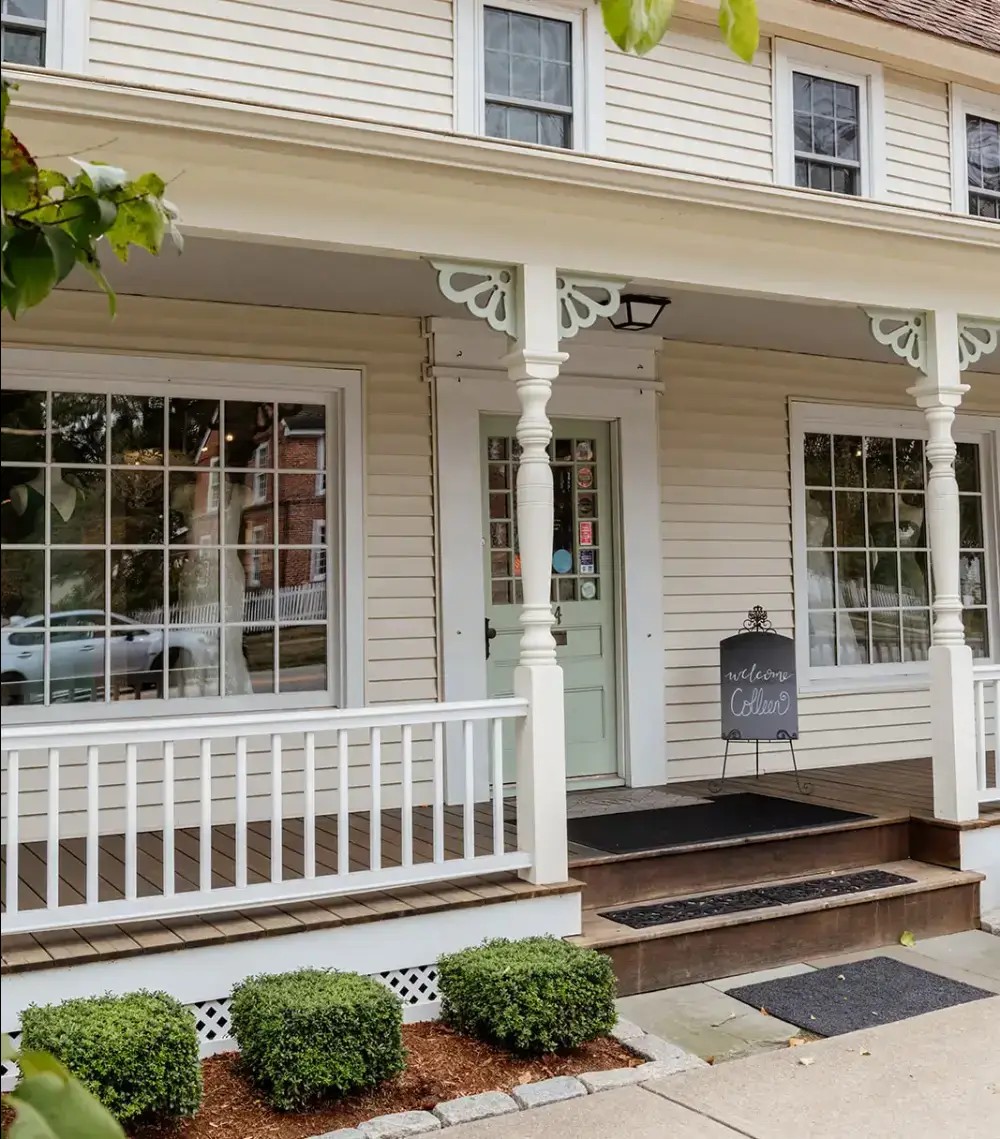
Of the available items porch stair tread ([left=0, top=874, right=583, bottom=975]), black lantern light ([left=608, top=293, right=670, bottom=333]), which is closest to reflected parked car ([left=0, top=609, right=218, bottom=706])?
porch stair tread ([left=0, top=874, right=583, bottom=975])

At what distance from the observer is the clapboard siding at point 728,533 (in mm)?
6613

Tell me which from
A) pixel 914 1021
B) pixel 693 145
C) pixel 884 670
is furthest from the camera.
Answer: pixel 884 670

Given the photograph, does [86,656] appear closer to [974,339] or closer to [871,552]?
[974,339]

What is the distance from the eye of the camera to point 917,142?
7008 mm

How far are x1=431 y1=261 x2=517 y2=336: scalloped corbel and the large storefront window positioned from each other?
1537 mm

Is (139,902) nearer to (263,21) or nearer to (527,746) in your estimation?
(527,746)

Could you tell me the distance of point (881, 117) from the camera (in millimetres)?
6848

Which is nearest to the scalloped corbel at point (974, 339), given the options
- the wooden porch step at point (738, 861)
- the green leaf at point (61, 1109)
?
the wooden porch step at point (738, 861)

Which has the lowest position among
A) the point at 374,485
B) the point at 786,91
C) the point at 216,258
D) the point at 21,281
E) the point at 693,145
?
the point at 21,281

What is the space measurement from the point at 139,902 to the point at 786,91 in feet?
18.4

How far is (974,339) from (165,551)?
4.10m

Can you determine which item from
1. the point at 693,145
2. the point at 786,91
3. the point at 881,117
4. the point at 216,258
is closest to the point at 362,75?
the point at 216,258

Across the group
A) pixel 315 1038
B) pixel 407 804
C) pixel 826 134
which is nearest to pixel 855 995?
pixel 407 804

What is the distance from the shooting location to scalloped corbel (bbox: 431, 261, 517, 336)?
438 cm
